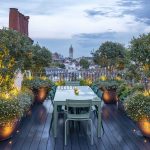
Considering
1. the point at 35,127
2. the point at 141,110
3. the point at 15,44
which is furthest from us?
the point at 15,44

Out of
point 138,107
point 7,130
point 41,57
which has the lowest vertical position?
point 7,130

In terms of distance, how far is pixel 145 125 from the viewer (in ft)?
19.6

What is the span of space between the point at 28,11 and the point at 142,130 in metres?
9.83

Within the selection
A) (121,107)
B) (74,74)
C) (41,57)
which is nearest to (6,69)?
(121,107)

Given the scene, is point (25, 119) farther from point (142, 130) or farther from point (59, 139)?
point (142, 130)

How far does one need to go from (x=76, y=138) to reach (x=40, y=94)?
411 cm

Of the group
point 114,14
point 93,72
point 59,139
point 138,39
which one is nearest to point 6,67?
point 59,139

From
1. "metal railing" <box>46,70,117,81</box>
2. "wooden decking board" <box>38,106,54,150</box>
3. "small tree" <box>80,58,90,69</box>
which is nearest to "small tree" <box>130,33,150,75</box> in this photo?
"wooden decking board" <box>38,106,54,150</box>

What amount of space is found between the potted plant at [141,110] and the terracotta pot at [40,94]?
14.5 ft

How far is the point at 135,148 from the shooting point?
18.2ft

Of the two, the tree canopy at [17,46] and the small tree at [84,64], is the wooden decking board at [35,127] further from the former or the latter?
the small tree at [84,64]

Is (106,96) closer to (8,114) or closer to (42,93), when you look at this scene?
(42,93)

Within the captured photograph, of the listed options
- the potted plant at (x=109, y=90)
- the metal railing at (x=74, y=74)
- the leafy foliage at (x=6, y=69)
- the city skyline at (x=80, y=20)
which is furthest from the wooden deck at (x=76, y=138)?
the metal railing at (x=74, y=74)

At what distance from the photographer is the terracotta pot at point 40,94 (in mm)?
10055
